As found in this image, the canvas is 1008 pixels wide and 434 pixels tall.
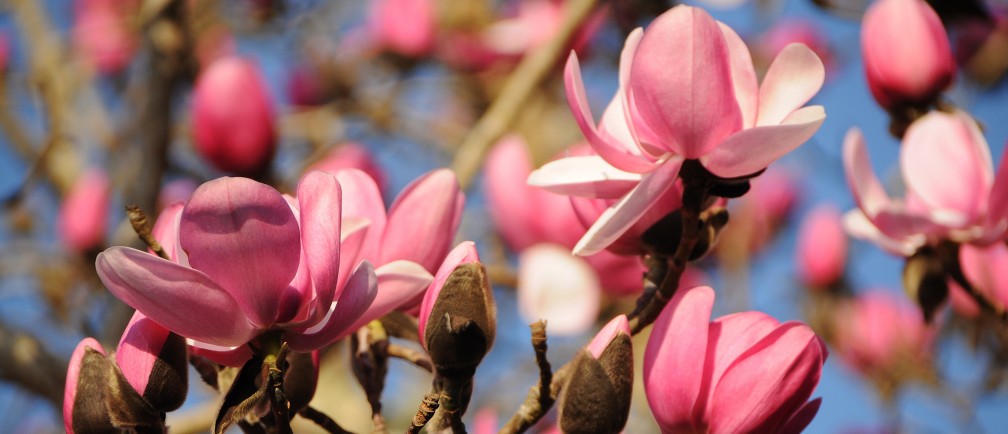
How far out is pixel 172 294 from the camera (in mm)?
422

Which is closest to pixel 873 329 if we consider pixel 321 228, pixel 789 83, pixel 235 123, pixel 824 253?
pixel 824 253

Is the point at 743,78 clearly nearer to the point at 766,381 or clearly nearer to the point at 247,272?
the point at 766,381

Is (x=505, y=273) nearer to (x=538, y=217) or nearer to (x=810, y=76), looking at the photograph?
(x=538, y=217)

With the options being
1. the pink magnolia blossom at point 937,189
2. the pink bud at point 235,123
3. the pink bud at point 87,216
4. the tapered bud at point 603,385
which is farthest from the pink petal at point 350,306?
the pink bud at point 87,216

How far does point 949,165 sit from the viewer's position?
2.62 ft

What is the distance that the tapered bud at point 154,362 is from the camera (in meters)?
0.47

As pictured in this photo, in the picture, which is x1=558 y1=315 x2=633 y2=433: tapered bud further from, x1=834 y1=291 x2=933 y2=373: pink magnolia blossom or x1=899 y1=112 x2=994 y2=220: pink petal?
x1=834 y1=291 x2=933 y2=373: pink magnolia blossom

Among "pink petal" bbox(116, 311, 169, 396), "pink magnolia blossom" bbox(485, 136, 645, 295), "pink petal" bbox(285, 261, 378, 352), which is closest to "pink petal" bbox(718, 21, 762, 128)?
"pink petal" bbox(285, 261, 378, 352)

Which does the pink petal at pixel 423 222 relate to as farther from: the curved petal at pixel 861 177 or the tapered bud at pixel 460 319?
the curved petal at pixel 861 177

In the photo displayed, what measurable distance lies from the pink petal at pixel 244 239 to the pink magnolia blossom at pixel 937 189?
502mm

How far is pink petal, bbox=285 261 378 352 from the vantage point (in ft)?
1.47

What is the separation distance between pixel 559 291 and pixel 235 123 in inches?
16.8

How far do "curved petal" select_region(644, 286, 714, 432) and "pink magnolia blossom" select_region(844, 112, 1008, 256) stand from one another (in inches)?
12.6

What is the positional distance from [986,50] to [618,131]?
1.35m
